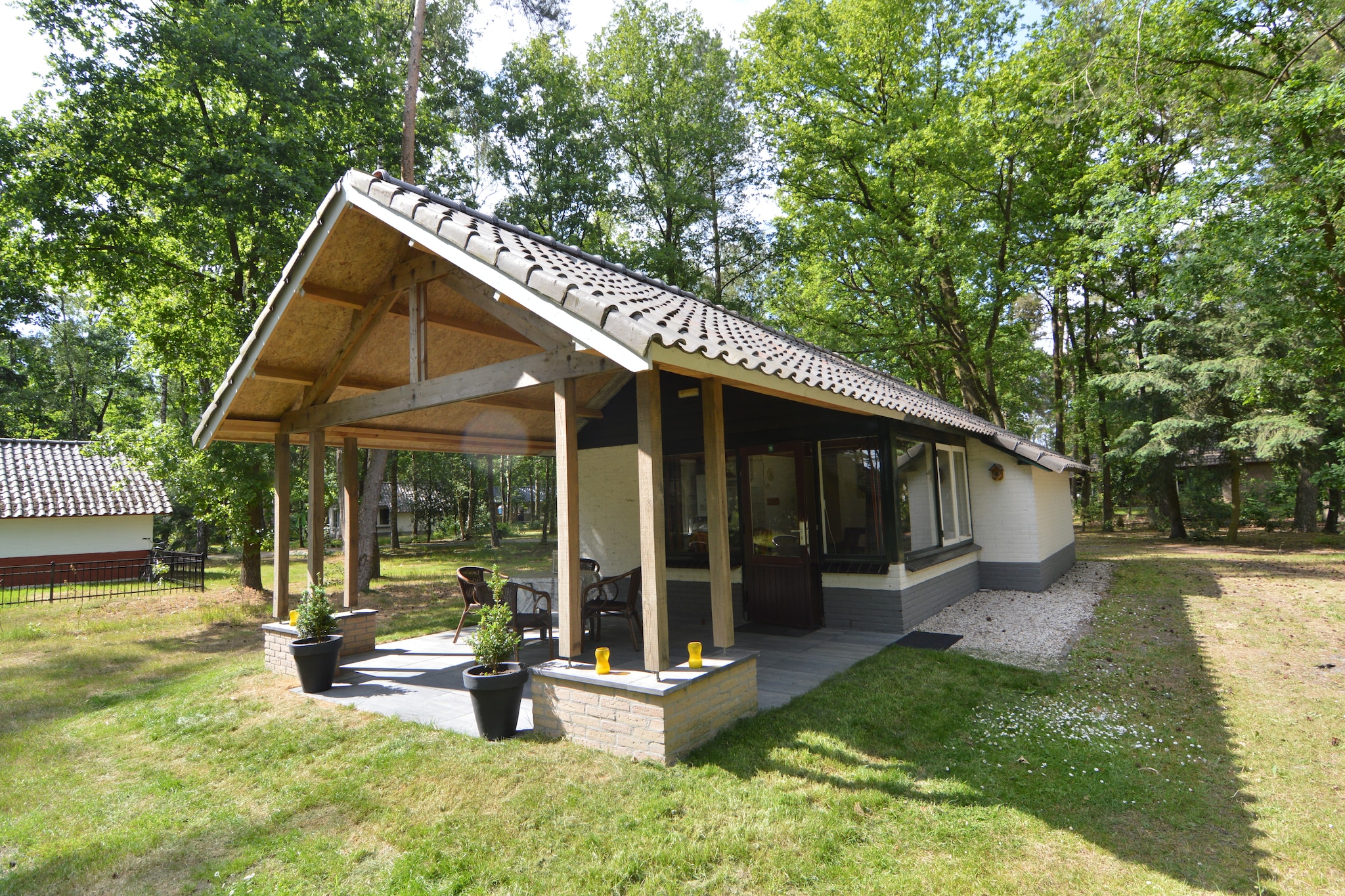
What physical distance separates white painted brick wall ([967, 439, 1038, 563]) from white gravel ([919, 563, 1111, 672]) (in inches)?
27.1

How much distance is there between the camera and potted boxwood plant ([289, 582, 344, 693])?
5.91 m

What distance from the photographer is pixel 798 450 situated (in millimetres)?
7988

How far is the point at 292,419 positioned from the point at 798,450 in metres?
5.79

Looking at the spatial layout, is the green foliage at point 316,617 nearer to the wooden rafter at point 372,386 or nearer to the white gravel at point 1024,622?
the wooden rafter at point 372,386

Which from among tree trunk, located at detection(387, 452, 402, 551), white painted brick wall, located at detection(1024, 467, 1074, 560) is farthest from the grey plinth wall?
tree trunk, located at detection(387, 452, 402, 551)

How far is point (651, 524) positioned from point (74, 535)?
1873 centimetres

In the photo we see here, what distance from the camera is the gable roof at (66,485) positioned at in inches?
606

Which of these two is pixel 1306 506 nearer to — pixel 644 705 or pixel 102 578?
pixel 644 705

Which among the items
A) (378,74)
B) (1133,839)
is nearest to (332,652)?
(1133,839)

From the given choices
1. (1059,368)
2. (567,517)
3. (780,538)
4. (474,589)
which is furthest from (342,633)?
(1059,368)

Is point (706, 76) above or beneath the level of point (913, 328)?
above

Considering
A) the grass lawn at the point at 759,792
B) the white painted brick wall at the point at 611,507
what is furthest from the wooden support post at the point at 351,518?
the white painted brick wall at the point at 611,507

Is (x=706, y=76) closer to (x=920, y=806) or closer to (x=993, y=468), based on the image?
(x=993, y=468)


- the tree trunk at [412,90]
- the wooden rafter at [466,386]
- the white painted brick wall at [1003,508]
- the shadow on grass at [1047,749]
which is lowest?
the shadow on grass at [1047,749]
